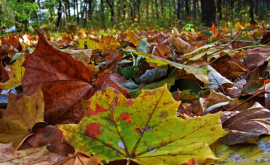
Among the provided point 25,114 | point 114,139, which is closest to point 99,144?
point 114,139

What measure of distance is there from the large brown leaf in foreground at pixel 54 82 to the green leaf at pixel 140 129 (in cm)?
17

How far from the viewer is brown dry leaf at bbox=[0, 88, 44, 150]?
1.77ft

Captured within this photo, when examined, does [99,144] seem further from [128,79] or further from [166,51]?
[166,51]

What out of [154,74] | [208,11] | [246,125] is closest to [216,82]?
[154,74]

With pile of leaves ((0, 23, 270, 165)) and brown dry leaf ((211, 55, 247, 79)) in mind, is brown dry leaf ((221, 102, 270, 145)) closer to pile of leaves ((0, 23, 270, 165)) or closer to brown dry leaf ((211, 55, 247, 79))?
pile of leaves ((0, 23, 270, 165))

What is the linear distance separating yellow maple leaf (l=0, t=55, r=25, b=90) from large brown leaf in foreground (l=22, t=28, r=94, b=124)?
0.23 metres

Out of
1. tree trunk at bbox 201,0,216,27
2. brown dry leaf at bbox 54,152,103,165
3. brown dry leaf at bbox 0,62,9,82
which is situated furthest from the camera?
tree trunk at bbox 201,0,216,27

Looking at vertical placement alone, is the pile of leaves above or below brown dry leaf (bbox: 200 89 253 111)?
above

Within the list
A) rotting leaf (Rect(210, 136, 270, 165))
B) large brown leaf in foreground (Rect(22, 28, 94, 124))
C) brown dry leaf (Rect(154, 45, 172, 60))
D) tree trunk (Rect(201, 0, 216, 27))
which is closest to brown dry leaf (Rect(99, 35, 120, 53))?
brown dry leaf (Rect(154, 45, 172, 60))

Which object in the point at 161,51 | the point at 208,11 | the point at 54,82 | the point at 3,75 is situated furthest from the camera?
the point at 208,11

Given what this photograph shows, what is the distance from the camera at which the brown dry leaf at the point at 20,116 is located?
0.54 m

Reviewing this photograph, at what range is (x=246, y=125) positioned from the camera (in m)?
0.50

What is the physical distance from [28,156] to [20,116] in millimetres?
156

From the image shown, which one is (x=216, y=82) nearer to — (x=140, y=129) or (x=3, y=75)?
(x=140, y=129)
